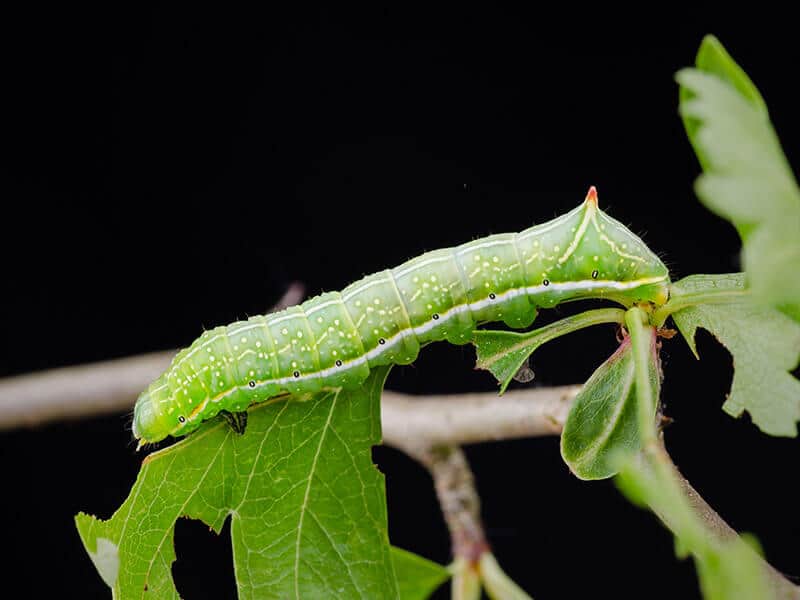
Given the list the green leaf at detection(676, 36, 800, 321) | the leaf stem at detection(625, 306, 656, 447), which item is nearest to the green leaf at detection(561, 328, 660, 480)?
the leaf stem at detection(625, 306, 656, 447)

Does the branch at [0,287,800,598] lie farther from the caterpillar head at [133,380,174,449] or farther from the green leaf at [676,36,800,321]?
the caterpillar head at [133,380,174,449]

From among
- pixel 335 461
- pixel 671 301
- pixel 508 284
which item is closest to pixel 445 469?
pixel 335 461

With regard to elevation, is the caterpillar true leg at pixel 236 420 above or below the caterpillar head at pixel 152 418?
below

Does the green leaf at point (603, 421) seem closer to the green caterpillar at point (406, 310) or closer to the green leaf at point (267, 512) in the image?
the green caterpillar at point (406, 310)

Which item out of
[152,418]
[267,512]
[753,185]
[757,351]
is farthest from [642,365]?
[152,418]

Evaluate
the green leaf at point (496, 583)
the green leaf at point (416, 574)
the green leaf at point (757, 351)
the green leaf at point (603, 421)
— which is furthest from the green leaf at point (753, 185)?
the green leaf at point (416, 574)

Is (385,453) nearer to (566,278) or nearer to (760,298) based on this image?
(566,278)
